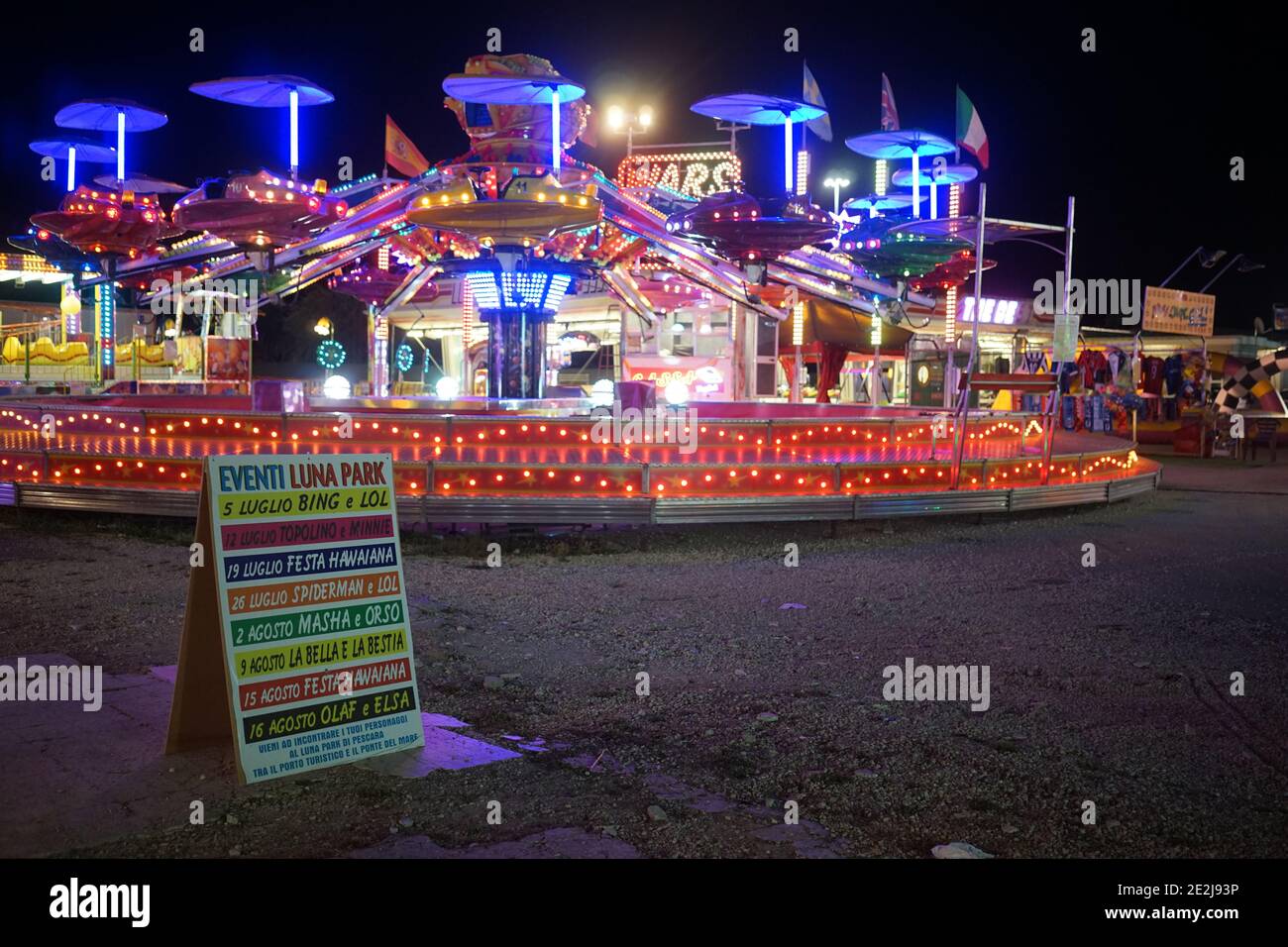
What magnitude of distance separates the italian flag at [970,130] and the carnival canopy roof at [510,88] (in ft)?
22.8

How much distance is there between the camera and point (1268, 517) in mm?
13273

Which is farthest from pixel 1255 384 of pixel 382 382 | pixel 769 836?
pixel 769 836

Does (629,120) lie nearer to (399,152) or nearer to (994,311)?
(399,152)

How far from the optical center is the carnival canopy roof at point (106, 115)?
40.4 feet

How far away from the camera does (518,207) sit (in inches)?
474

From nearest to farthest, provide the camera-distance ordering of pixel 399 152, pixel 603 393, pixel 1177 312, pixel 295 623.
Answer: pixel 295 623 < pixel 603 393 < pixel 399 152 < pixel 1177 312

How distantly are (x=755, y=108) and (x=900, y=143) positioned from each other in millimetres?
3822

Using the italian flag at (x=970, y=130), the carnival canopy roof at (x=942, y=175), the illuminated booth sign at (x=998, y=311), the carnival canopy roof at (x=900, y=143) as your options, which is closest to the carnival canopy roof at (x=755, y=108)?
the carnival canopy roof at (x=900, y=143)

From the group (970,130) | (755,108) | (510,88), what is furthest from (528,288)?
(970,130)

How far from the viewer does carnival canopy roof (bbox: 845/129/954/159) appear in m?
14.3

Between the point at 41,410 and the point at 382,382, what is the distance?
14.5m

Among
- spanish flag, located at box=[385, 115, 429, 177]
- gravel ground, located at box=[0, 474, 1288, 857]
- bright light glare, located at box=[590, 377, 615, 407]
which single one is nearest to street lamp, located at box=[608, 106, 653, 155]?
spanish flag, located at box=[385, 115, 429, 177]

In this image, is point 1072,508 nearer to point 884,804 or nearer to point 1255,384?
point 884,804

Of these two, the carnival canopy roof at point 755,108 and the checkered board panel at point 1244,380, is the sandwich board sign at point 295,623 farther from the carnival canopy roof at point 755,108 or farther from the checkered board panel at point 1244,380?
the checkered board panel at point 1244,380
